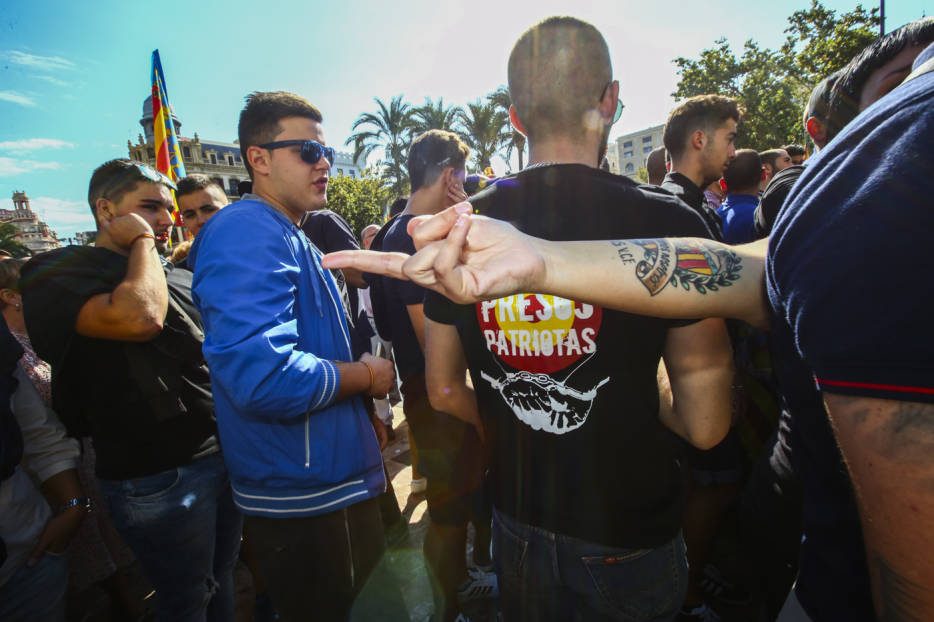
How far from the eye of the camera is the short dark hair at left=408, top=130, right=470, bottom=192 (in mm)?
2895

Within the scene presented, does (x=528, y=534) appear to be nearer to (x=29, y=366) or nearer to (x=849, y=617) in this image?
(x=849, y=617)

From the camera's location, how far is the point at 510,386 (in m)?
1.51

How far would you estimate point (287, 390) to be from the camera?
145 centimetres

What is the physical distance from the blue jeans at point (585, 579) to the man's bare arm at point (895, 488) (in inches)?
29.6

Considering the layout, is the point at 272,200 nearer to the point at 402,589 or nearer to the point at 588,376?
the point at 588,376

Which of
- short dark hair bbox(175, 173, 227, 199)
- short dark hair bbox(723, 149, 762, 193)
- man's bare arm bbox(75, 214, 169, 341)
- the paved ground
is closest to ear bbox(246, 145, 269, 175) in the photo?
man's bare arm bbox(75, 214, 169, 341)

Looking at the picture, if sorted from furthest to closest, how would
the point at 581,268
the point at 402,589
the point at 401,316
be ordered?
the point at 402,589, the point at 401,316, the point at 581,268

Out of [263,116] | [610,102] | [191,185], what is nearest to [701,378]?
[610,102]

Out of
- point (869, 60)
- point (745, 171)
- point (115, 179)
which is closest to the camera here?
point (869, 60)

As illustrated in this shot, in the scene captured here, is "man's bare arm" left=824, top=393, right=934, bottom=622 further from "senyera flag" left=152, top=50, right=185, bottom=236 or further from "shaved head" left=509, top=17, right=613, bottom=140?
"senyera flag" left=152, top=50, right=185, bottom=236

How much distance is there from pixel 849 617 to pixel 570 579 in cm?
77

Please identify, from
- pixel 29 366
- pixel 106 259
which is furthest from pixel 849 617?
pixel 29 366

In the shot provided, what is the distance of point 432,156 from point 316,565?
2463mm

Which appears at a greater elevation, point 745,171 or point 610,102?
point 610,102
